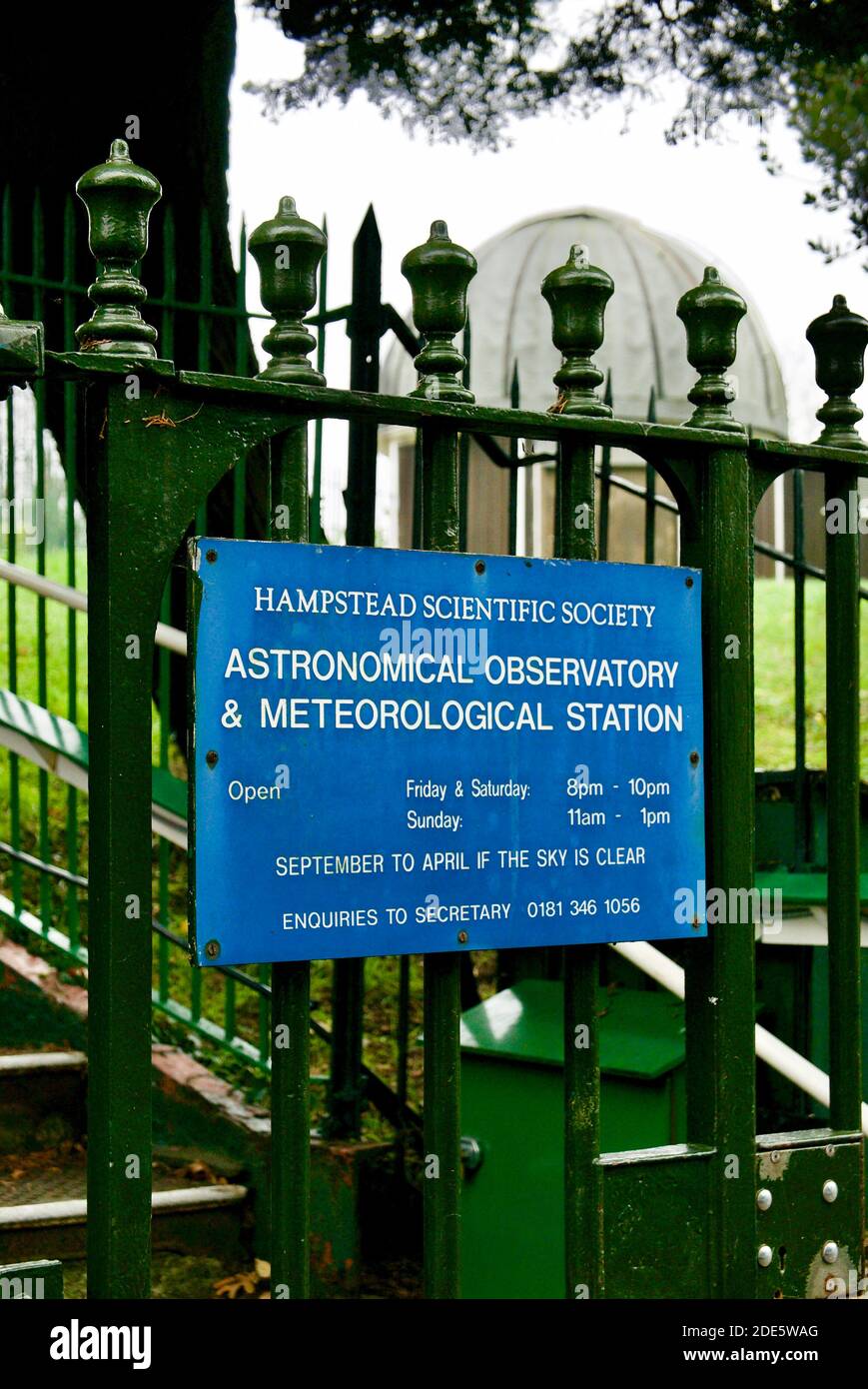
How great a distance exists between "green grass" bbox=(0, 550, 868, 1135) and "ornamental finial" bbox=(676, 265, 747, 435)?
1.99 metres

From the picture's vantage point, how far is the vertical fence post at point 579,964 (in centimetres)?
216

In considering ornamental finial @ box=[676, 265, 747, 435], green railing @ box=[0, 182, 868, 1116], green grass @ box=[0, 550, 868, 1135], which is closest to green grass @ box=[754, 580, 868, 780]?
green grass @ box=[0, 550, 868, 1135]

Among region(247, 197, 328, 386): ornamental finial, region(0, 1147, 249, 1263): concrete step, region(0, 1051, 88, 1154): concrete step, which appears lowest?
region(0, 1147, 249, 1263): concrete step

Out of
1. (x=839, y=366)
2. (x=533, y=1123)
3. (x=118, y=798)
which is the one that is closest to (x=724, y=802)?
(x=839, y=366)

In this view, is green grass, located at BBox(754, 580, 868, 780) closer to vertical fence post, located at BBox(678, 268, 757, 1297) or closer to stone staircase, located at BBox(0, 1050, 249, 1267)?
stone staircase, located at BBox(0, 1050, 249, 1267)

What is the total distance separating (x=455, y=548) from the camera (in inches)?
82.0

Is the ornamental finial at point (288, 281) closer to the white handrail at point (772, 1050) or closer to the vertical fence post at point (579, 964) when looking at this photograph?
the vertical fence post at point (579, 964)

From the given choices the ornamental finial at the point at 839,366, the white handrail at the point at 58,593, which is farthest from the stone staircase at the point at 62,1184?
the ornamental finial at the point at 839,366

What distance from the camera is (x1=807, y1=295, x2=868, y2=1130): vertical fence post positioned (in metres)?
2.50

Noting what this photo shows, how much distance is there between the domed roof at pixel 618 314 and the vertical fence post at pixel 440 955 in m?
14.8

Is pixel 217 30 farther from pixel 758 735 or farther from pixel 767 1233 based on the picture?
pixel 758 735

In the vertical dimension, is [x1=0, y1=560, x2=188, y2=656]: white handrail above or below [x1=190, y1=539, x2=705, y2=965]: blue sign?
above

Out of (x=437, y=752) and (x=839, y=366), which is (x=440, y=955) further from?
(x=839, y=366)
